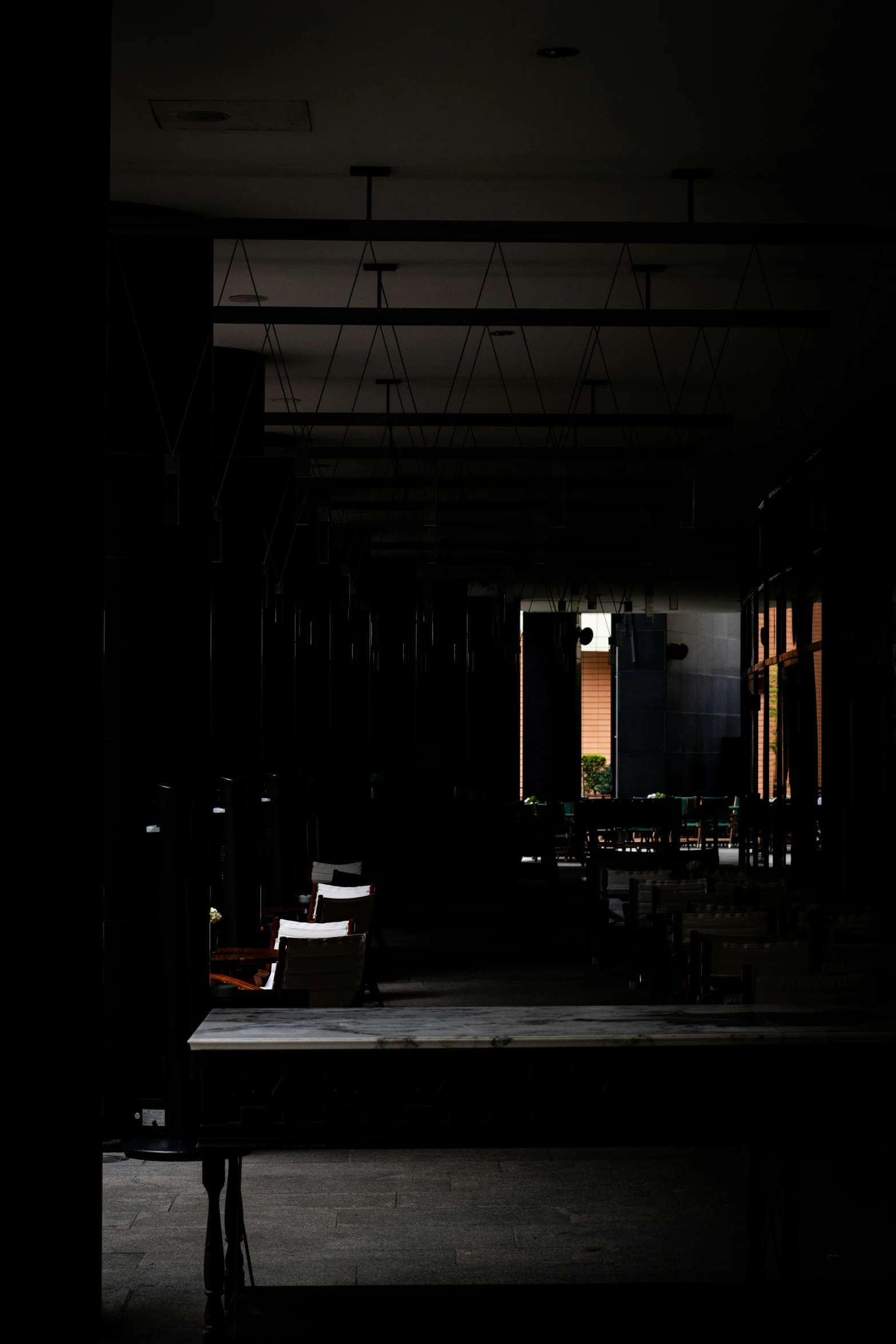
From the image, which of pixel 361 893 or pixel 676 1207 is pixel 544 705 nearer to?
pixel 361 893

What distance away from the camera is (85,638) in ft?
11.5

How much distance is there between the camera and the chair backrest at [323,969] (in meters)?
7.05

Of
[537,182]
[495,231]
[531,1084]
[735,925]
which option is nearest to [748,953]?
[735,925]

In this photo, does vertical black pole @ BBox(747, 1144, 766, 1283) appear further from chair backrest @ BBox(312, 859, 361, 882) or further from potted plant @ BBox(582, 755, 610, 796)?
potted plant @ BBox(582, 755, 610, 796)

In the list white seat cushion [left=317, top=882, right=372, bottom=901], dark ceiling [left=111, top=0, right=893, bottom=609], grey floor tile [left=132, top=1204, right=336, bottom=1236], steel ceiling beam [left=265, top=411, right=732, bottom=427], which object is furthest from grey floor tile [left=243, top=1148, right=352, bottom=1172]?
steel ceiling beam [left=265, top=411, right=732, bottom=427]

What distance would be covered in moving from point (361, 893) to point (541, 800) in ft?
59.5

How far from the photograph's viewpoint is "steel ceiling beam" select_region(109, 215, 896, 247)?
6.96m

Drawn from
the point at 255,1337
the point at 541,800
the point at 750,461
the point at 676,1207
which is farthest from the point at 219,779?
the point at 541,800

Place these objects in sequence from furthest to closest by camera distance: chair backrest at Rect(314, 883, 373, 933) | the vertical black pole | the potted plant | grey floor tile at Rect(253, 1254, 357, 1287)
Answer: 1. the potted plant
2. chair backrest at Rect(314, 883, 373, 933)
3. grey floor tile at Rect(253, 1254, 357, 1287)
4. the vertical black pole

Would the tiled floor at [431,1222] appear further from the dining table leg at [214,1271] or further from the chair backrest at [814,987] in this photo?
the chair backrest at [814,987]

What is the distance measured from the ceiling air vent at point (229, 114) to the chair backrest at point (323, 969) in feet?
12.4

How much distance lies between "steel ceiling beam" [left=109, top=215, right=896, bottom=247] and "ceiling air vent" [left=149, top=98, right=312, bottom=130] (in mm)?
414

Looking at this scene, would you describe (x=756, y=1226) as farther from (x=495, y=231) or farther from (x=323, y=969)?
(x=495, y=231)

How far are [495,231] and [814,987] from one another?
366cm
